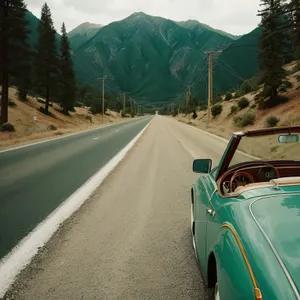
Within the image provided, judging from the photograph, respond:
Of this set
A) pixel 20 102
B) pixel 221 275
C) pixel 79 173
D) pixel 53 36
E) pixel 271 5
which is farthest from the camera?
pixel 53 36

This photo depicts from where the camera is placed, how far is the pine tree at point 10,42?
111 feet

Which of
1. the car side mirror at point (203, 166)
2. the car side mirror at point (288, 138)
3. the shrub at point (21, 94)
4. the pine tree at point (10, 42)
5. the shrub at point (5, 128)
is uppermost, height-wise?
the pine tree at point (10, 42)

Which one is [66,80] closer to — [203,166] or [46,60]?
[46,60]

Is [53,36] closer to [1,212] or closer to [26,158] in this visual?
[26,158]

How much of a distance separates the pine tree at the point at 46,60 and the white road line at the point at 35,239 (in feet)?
167

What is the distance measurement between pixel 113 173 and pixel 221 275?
24.4ft

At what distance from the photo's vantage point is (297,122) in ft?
86.6

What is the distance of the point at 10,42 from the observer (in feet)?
114

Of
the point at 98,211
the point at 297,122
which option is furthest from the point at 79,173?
the point at 297,122

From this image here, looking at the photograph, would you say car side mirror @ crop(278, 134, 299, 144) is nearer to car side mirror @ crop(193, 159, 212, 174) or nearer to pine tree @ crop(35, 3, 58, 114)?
car side mirror @ crop(193, 159, 212, 174)

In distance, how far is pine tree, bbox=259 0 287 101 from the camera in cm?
3703

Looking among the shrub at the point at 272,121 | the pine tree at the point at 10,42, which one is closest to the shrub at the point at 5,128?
the pine tree at the point at 10,42

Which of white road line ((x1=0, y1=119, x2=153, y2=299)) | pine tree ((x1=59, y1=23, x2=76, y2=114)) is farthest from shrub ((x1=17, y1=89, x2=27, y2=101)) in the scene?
white road line ((x1=0, y1=119, x2=153, y2=299))

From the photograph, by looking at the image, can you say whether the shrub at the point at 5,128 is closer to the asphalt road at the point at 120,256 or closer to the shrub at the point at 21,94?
the shrub at the point at 21,94
